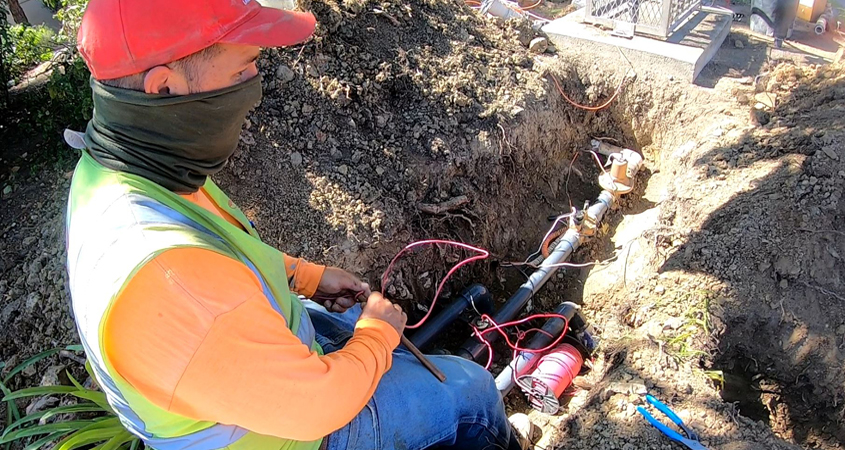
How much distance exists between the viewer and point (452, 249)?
3.74 metres

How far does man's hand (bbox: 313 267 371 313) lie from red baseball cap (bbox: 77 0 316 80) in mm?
1028

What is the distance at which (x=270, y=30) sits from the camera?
4.54ft

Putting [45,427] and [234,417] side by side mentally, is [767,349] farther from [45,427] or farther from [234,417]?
[45,427]

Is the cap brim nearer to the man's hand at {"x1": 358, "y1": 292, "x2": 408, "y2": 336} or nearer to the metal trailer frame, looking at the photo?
the man's hand at {"x1": 358, "y1": 292, "x2": 408, "y2": 336}

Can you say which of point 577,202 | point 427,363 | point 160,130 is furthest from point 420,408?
point 577,202

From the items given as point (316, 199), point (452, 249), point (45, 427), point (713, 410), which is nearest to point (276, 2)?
point (316, 199)

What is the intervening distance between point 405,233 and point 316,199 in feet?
1.92

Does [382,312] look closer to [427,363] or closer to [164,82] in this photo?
[427,363]

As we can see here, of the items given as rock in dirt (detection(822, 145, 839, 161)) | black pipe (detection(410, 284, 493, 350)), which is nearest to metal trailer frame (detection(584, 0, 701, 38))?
rock in dirt (detection(822, 145, 839, 161))

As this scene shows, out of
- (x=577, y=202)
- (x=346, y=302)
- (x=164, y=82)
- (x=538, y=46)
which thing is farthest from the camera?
(x=538, y=46)

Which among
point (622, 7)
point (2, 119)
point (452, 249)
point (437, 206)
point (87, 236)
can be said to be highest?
point (87, 236)

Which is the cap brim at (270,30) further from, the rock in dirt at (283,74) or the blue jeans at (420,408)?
the rock in dirt at (283,74)

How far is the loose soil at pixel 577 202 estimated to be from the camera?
2965 millimetres

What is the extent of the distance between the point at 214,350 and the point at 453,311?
7.80 feet
